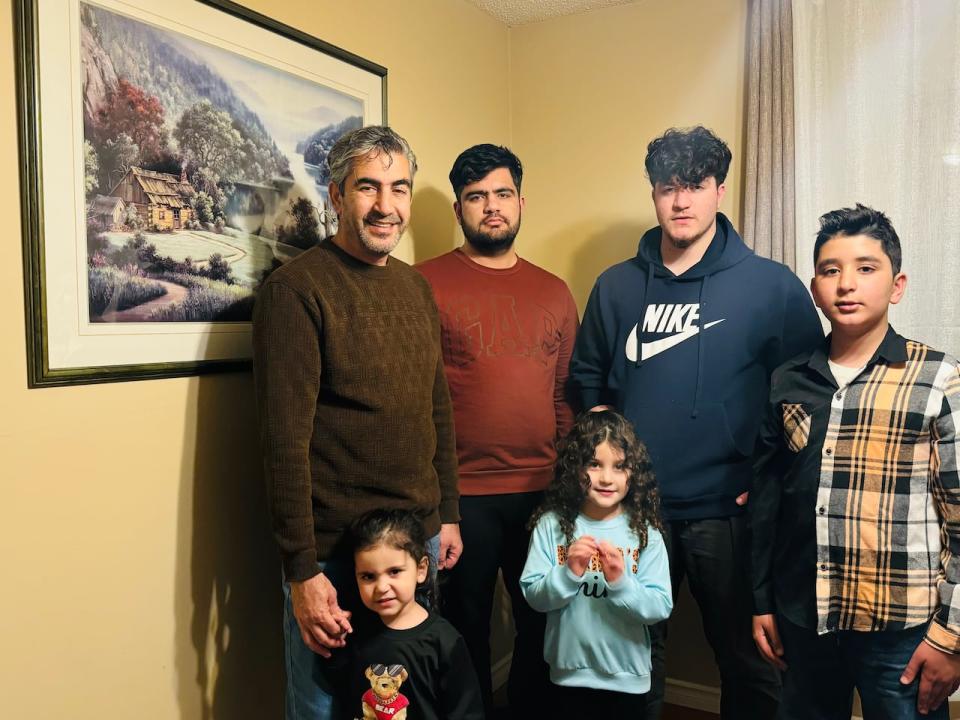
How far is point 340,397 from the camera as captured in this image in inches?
65.8

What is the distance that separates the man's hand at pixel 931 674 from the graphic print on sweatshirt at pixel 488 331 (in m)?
1.17

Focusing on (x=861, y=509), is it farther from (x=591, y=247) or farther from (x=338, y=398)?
(x=591, y=247)

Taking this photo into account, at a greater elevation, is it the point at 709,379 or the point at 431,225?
the point at 431,225

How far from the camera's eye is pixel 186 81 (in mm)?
1781

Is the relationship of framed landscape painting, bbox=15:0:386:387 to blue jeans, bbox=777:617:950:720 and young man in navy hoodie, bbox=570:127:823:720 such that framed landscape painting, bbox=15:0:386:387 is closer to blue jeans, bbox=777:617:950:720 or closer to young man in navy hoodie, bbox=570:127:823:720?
young man in navy hoodie, bbox=570:127:823:720

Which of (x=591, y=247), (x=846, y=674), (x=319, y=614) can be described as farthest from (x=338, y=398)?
(x=591, y=247)

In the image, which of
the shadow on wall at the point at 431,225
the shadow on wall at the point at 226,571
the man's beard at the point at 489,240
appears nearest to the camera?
the shadow on wall at the point at 226,571

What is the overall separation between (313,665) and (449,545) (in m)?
0.48

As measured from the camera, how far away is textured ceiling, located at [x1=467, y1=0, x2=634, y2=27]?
9.48 ft

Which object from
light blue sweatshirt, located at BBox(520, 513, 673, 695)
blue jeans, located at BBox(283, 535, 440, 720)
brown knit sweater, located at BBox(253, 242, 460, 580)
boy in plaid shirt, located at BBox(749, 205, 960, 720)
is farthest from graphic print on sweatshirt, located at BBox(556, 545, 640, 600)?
blue jeans, located at BBox(283, 535, 440, 720)

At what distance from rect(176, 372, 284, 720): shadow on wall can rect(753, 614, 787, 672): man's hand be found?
1.24m

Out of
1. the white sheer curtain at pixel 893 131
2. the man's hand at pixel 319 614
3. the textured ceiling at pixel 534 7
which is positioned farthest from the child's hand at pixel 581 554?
the textured ceiling at pixel 534 7

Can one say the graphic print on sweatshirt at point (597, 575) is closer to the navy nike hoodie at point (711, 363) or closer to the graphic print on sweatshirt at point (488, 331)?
the navy nike hoodie at point (711, 363)

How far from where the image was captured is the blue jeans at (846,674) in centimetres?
151
